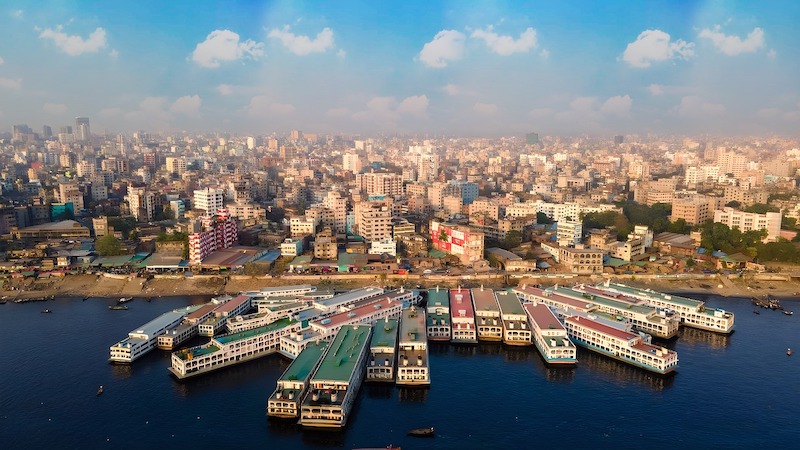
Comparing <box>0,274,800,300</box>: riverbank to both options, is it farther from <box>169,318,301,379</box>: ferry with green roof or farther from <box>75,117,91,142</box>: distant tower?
<box>75,117,91,142</box>: distant tower

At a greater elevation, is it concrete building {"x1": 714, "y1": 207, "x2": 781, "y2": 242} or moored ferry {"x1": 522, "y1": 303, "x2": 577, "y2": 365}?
concrete building {"x1": 714, "y1": 207, "x2": 781, "y2": 242}

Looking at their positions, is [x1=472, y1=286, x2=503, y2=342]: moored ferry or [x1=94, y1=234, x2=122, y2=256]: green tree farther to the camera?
[x1=94, y1=234, x2=122, y2=256]: green tree

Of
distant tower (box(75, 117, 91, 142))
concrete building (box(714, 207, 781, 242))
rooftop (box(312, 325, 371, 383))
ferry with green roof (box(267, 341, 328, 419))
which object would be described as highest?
distant tower (box(75, 117, 91, 142))

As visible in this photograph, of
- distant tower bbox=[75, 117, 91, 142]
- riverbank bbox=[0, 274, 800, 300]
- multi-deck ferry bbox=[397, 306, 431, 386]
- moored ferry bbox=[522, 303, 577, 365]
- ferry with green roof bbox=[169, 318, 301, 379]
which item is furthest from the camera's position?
distant tower bbox=[75, 117, 91, 142]

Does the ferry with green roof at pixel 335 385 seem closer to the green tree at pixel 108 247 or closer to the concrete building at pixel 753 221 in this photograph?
the green tree at pixel 108 247

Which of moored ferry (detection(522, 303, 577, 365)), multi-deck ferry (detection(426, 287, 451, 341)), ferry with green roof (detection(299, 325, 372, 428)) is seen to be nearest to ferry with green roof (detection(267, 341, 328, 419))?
ferry with green roof (detection(299, 325, 372, 428))

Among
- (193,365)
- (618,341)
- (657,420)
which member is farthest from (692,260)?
(193,365)

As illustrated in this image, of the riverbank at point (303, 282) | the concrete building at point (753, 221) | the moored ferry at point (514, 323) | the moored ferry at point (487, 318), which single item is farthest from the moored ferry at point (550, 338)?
the concrete building at point (753, 221)

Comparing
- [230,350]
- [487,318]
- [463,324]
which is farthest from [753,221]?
[230,350]
